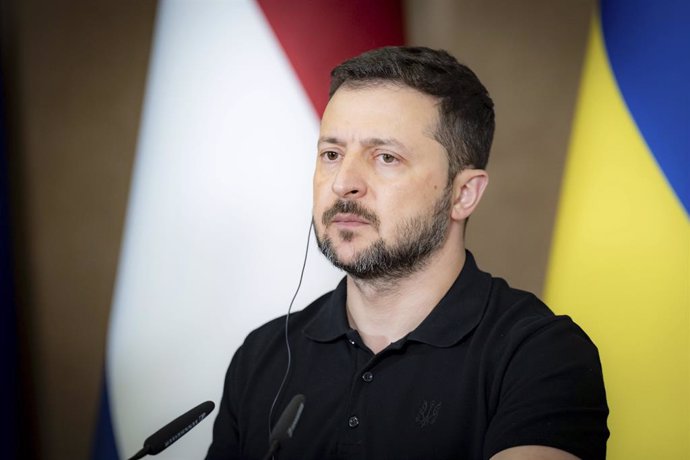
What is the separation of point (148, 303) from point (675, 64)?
5.01 ft

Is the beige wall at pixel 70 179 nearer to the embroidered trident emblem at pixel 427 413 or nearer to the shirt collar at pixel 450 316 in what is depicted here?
the shirt collar at pixel 450 316

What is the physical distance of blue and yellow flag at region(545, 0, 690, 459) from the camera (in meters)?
1.67

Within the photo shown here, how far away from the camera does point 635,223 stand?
1.72 metres

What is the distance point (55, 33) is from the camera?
217cm

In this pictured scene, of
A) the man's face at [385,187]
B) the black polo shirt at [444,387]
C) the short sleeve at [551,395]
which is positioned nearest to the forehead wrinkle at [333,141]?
the man's face at [385,187]

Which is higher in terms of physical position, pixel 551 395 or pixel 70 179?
pixel 70 179

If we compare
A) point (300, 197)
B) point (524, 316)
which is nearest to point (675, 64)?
point (524, 316)

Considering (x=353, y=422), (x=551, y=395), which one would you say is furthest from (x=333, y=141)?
(x=551, y=395)

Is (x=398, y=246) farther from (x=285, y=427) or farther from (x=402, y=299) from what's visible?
(x=285, y=427)

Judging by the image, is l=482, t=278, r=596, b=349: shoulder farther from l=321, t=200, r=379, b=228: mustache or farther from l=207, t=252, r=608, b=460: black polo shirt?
l=321, t=200, r=379, b=228: mustache

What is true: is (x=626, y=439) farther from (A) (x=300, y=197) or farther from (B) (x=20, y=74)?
(B) (x=20, y=74)

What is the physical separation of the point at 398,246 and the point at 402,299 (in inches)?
5.1

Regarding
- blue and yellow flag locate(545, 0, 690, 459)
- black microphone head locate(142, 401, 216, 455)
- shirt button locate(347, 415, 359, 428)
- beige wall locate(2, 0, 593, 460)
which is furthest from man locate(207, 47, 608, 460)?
beige wall locate(2, 0, 593, 460)

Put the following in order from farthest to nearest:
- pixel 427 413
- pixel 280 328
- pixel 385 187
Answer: pixel 280 328
pixel 385 187
pixel 427 413
